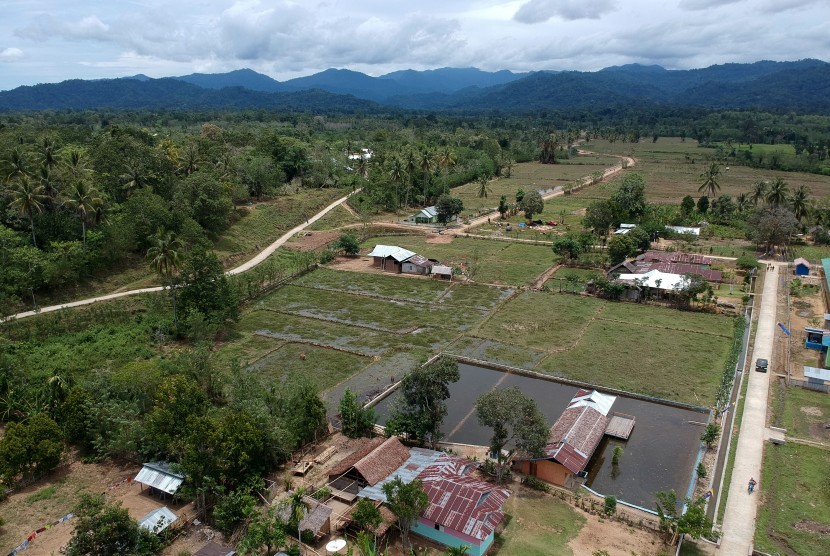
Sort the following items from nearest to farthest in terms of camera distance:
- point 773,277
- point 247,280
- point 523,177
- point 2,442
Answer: point 2,442
point 247,280
point 773,277
point 523,177

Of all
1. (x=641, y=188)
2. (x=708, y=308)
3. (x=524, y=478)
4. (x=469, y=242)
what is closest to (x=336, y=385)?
(x=524, y=478)

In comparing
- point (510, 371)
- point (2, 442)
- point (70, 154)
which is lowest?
point (510, 371)

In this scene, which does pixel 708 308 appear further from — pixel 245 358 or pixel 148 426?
pixel 148 426

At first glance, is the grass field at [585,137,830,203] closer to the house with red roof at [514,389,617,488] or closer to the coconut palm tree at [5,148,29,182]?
the house with red roof at [514,389,617,488]

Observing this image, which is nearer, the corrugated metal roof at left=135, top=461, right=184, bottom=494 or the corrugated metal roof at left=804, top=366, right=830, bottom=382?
the corrugated metal roof at left=135, top=461, right=184, bottom=494

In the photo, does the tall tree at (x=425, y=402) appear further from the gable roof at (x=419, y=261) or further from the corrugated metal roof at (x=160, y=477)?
the gable roof at (x=419, y=261)

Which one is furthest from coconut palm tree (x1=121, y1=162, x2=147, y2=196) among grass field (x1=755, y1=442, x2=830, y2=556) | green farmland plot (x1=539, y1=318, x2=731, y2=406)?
grass field (x1=755, y1=442, x2=830, y2=556)
